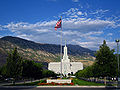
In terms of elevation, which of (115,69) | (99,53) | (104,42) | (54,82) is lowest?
(54,82)

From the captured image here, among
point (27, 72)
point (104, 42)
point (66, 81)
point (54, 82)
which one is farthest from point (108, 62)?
point (27, 72)

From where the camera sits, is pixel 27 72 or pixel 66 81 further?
pixel 27 72

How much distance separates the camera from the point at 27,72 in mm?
56781

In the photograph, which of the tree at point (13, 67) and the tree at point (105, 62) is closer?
the tree at point (13, 67)

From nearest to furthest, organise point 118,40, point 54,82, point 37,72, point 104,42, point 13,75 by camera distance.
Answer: point 118,40, point 13,75, point 54,82, point 104,42, point 37,72

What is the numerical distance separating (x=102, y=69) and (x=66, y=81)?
11.6 meters

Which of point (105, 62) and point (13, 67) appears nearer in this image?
point (13, 67)

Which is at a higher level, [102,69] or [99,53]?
[99,53]

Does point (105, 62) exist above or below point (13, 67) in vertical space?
above

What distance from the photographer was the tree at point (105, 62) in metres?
50.5

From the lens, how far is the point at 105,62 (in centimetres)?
5225

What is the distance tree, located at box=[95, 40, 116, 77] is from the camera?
5053 centimetres

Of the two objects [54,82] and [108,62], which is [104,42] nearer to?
[108,62]

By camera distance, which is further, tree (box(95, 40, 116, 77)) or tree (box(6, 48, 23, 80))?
tree (box(95, 40, 116, 77))
